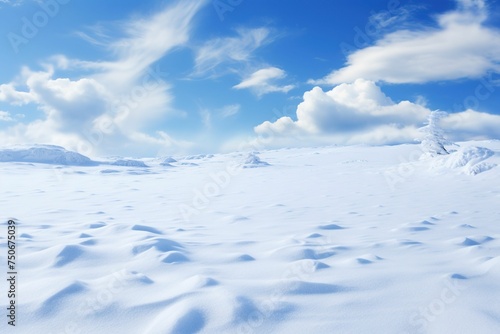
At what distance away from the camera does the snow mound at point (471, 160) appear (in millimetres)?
15766

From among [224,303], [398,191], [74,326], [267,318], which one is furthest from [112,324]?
[398,191]

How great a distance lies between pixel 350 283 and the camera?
3.57 metres

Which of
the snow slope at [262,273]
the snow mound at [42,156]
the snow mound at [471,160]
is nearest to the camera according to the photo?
the snow slope at [262,273]

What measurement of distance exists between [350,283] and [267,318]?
116 centimetres

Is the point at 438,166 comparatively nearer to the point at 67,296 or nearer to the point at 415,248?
the point at 415,248

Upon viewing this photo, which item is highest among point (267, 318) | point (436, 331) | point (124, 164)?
point (124, 164)

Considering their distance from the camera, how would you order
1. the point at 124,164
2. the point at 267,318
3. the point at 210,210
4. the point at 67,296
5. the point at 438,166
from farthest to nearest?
the point at 124,164 → the point at 438,166 → the point at 210,210 → the point at 67,296 → the point at 267,318

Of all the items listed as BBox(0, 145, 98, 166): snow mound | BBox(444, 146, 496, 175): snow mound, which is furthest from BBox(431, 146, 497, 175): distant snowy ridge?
BBox(0, 145, 98, 166): snow mound

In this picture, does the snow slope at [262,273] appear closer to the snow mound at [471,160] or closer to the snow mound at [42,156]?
the snow mound at [471,160]

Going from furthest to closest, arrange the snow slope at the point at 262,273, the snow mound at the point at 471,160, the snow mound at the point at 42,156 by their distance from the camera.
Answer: the snow mound at the point at 42,156, the snow mound at the point at 471,160, the snow slope at the point at 262,273

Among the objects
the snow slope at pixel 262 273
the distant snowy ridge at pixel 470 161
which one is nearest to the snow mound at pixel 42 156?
the snow slope at pixel 262 273

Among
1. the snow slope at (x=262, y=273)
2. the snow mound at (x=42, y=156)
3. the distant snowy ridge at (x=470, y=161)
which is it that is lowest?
the snow slope at (x=262, y=273)

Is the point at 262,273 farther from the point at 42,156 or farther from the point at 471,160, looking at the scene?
the point at 42,156

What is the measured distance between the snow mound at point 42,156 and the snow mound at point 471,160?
3700cm
